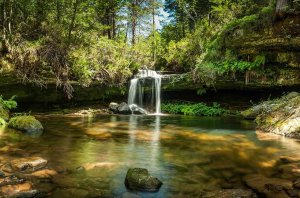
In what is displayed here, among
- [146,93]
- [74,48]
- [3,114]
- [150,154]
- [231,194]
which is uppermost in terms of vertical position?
[74,48]

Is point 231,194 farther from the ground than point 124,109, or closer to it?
closer to it

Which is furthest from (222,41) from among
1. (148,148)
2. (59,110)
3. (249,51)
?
(148,148)

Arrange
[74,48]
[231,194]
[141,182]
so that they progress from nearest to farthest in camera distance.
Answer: [231,194] < [141,182] < [74,48]

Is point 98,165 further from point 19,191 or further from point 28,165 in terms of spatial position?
point 19,191

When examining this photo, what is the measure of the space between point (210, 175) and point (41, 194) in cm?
265

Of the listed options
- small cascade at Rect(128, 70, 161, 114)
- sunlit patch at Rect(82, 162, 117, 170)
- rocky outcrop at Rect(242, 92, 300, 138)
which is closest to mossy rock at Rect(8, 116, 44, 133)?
sunlit patch at Rect(82, 162, 117, 170)

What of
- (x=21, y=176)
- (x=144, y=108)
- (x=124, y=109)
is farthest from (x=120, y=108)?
(x=21, y=176)

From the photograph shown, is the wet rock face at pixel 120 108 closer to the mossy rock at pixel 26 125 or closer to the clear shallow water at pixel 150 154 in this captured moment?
the clear shallow water at pixel 150 154

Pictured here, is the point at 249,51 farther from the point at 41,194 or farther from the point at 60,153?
the point at 41,194

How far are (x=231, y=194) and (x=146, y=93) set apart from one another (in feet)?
41.9

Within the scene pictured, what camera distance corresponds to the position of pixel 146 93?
665 inches

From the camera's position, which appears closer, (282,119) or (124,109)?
(282,119)

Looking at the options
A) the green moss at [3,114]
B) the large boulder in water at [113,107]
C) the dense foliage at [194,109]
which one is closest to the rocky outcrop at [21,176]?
the green moss at [3,114]

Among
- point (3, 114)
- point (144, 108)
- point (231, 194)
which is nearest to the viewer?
point (231, 194)
